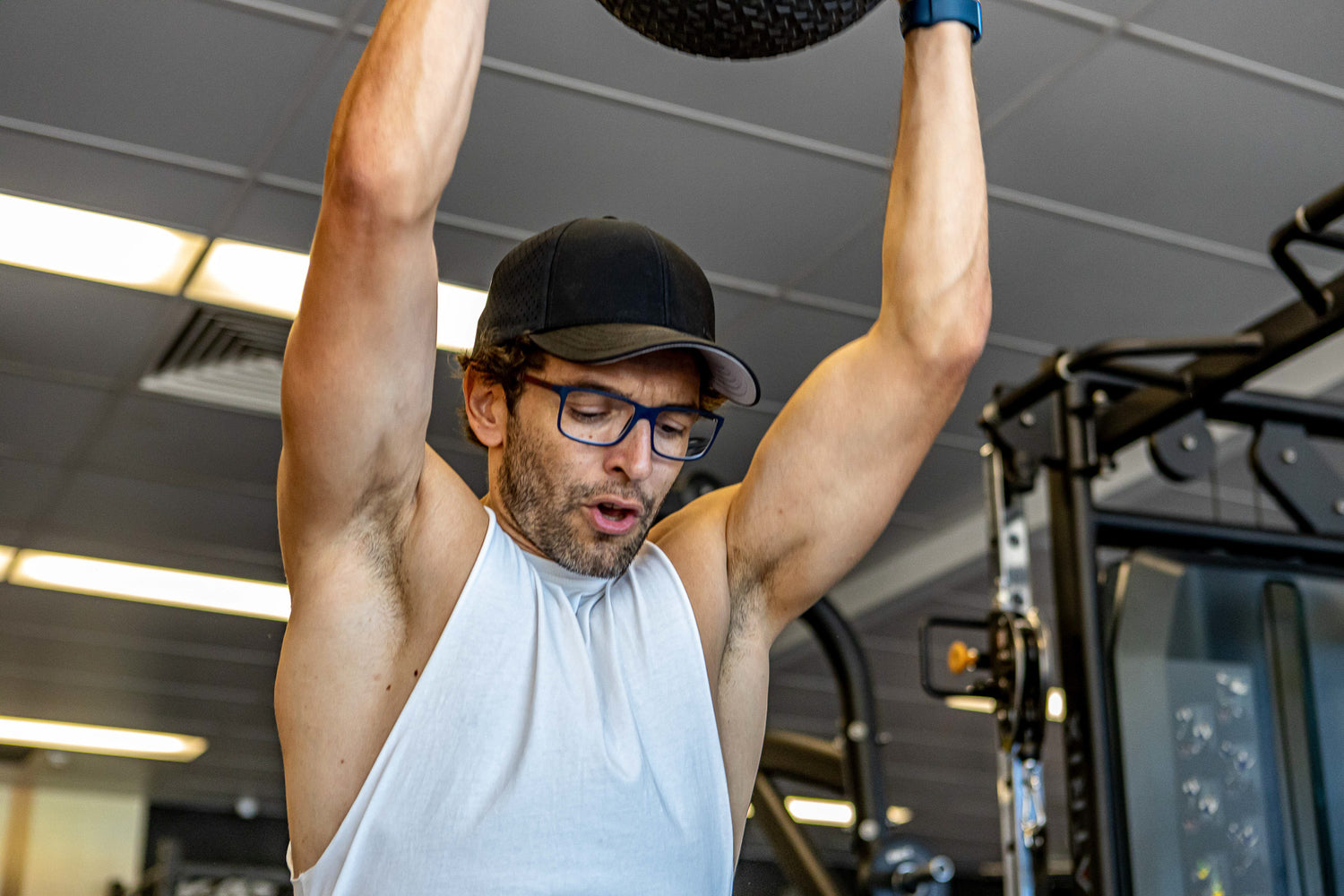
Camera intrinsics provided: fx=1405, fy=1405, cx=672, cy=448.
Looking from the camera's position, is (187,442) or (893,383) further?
(187,442)

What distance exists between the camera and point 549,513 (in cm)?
130

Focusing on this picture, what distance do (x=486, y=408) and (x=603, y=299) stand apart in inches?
7.0

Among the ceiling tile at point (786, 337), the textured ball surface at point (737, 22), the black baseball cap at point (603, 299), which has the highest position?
the ceiling tile at point (786, 337)

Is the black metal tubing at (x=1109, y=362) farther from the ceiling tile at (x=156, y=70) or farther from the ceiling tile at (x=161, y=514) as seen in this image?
the ceiling tile at (x=161, y=514)

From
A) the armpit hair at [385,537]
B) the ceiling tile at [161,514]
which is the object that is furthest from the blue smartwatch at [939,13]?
the ceiling tile at [161,514]

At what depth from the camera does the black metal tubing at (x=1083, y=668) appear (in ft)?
8.04

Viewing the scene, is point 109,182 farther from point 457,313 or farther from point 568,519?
point 568,519

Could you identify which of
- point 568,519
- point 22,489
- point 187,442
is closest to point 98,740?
point 22,489

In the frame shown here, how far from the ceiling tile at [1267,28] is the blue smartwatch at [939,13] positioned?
1.62 metres

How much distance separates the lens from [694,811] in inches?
48.0

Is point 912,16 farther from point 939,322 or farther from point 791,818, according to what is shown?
point 791,818

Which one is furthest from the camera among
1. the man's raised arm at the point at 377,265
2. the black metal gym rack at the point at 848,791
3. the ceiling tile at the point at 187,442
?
the ceiling tile at the point at 187,442

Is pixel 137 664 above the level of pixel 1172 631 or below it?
above

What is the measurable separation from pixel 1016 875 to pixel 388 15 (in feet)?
6.70
